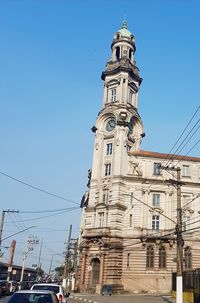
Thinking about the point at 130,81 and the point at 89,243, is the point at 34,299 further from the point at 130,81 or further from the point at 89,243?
the point at 130,81

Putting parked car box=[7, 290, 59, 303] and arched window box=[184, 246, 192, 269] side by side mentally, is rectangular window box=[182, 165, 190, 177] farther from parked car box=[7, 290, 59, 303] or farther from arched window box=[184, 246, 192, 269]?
parked car box=[7, 290, 59, 303]

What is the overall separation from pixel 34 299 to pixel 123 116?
157 feet

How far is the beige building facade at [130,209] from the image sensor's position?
50219 mm

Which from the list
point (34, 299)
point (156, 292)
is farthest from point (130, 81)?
point (34, 299)

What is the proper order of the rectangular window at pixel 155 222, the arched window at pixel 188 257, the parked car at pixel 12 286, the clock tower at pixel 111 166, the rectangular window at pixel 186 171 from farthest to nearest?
the rectangular window at pixel 186 171
the rectangular window at pixel 155 222
the arched window at pixel 188 257
the clock tower at pixel 111 166
the parked car at pixel 12 286

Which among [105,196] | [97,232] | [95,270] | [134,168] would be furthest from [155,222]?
[95,270]

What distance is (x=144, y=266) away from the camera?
50.5 m

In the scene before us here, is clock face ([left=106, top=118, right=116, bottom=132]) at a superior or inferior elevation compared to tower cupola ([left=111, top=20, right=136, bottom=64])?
inferior

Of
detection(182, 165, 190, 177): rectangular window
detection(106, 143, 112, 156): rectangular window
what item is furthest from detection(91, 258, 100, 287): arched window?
detection(182, 165, 190, 177): rectangular window

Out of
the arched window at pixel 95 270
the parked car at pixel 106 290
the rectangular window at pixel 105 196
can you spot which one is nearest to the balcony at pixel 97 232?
the arched window at pixel 95 270

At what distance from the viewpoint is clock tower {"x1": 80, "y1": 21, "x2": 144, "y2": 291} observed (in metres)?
50.4

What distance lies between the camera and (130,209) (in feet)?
173

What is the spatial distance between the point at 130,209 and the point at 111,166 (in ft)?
23.2

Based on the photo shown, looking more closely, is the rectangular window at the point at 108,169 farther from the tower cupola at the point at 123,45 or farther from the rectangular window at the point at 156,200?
the tower cupola at the point at 123,45
